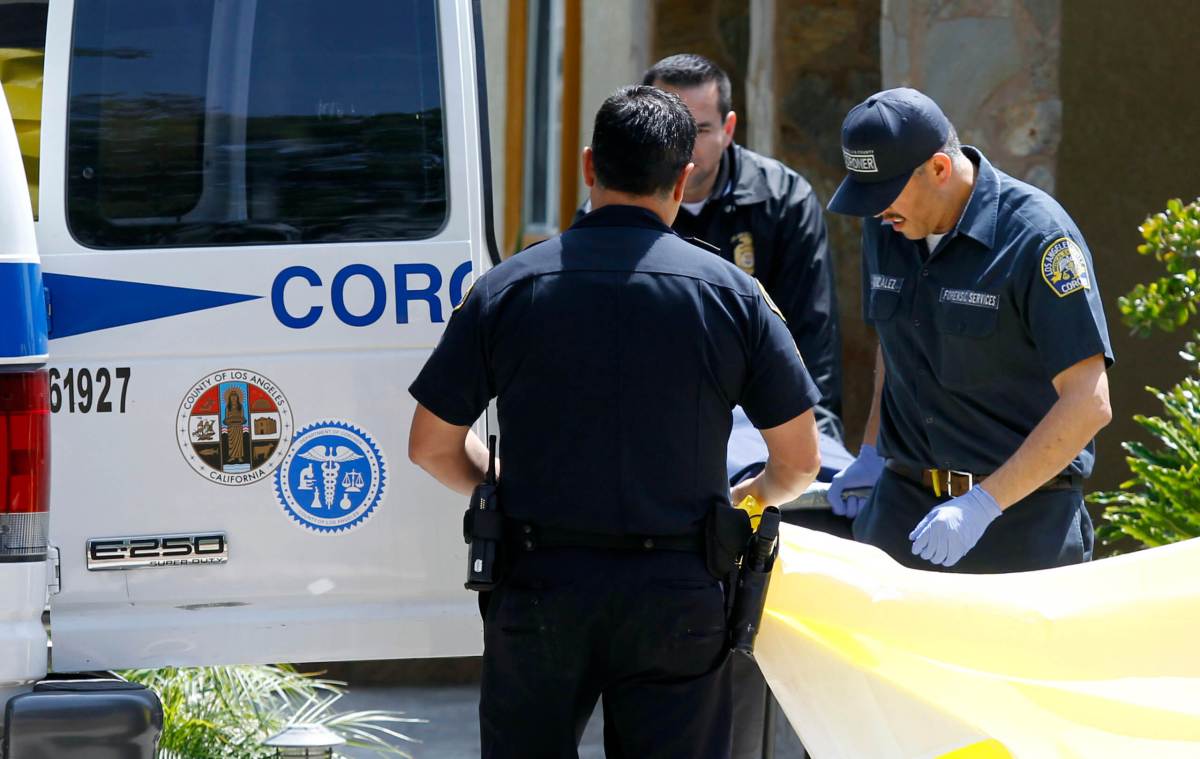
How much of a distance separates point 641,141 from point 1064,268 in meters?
1.00

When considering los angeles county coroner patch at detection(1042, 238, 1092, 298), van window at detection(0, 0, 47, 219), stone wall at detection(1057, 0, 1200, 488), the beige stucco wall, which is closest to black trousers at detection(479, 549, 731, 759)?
los angeles county coroner patch at detection(1042, 238, 1092, 298)

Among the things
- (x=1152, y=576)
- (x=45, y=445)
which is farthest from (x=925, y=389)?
(x=45, y=445)

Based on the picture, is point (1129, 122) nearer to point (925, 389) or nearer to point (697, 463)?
point (925, 389)

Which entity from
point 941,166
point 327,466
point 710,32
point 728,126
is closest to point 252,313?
point 327,466

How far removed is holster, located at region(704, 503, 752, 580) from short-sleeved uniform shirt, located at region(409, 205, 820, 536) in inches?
1.3

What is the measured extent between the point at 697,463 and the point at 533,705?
509 millimetres

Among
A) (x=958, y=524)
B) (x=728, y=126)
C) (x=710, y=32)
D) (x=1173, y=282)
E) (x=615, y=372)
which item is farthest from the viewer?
(x=710, y=32)

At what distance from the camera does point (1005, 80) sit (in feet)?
18.3

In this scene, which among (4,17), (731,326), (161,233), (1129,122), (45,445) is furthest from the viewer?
(1129,122)

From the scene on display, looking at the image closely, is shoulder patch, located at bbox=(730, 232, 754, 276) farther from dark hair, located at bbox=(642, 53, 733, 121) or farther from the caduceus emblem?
the caduceus emblem

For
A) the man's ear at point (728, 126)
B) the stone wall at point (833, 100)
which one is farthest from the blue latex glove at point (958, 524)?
the stone wall at point (833, 100)

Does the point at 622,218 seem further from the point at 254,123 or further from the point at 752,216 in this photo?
the point at 752,216

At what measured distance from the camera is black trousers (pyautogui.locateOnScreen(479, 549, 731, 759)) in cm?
283

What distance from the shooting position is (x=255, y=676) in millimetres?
4949
